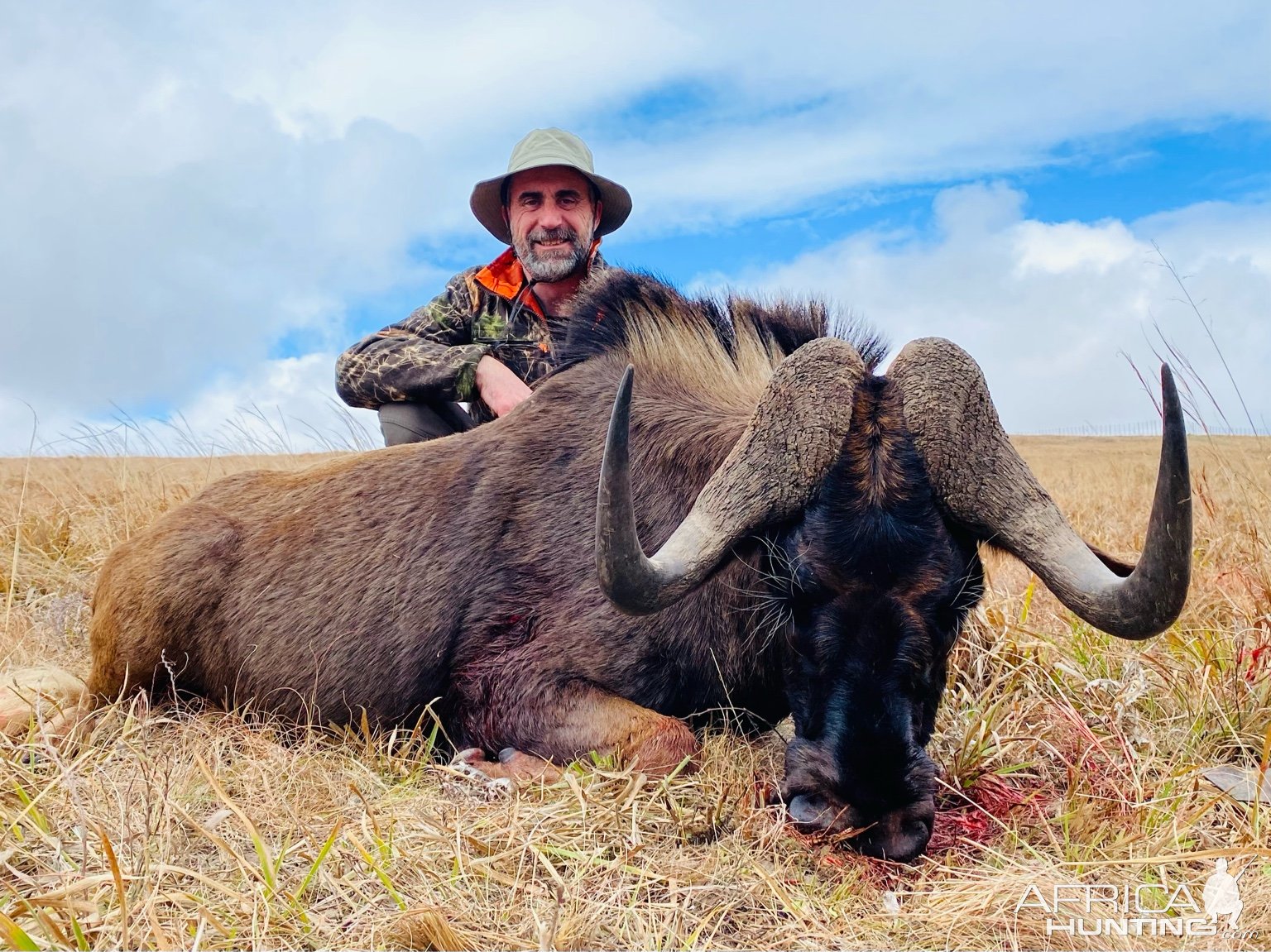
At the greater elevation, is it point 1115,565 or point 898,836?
point 1115,565

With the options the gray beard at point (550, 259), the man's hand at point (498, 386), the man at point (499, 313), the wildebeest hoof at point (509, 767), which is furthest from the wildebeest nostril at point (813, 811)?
the gray beard at point (550, 259)

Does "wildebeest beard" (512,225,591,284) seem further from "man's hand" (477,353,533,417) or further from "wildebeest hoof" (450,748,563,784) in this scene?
"wildebeest hoof" (450,748,563,784)

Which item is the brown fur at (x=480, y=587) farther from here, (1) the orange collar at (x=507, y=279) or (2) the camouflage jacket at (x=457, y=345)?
(1) the orange collar at (x=507, y=279)

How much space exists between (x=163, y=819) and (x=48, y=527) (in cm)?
661

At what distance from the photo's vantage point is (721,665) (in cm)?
403

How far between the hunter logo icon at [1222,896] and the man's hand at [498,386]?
4.06 metres

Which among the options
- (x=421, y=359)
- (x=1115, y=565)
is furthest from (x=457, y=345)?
(x=1115, y=565)

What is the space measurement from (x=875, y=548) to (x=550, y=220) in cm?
427

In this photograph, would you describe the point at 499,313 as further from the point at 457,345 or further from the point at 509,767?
the point at 509,767

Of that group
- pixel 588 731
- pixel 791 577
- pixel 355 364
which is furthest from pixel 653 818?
pixel 355 364

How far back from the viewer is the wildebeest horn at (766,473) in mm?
3307

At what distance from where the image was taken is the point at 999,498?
3410 millimetres

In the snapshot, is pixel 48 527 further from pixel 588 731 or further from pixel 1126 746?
pixel 1126 746

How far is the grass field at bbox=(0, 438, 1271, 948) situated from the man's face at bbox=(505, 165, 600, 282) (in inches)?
131
